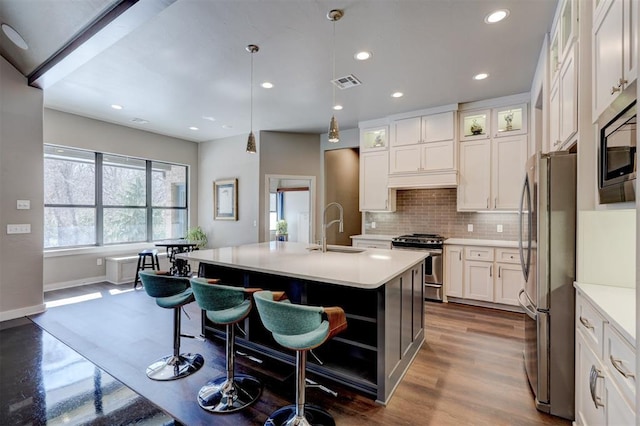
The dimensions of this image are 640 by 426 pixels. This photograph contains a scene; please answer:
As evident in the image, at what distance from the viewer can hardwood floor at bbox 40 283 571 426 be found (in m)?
1.98

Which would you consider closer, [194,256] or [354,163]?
[194,256]

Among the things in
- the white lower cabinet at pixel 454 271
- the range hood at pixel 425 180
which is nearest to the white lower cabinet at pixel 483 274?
the white lower cabinet at pixel 454 271

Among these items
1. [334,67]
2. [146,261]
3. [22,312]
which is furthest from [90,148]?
[334,67]

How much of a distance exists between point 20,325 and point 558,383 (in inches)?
206

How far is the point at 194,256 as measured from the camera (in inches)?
113

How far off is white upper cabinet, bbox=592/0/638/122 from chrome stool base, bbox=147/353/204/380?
3258mm

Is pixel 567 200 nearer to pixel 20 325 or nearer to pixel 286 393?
pixel 286 393

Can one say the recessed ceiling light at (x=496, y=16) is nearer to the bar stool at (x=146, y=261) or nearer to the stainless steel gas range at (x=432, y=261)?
the stainless steel gas range at (x=432, y=261)

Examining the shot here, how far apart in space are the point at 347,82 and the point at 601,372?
11.4ft

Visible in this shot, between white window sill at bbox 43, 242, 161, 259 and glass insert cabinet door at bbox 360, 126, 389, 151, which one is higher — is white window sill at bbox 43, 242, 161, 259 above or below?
below

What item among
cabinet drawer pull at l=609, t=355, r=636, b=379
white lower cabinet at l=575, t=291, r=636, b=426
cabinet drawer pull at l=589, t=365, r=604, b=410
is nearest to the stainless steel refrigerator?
white lower cabinet at l=575, t=291, r=636, b=426

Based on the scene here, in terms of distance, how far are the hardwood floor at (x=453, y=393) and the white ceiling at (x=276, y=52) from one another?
9.71 feet

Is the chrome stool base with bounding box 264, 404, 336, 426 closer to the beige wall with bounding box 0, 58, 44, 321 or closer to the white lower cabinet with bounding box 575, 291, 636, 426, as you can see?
the white lower cabinet with bounding box 575, 291, 636, 426

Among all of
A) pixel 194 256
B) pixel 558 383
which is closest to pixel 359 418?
pixel 558 383
